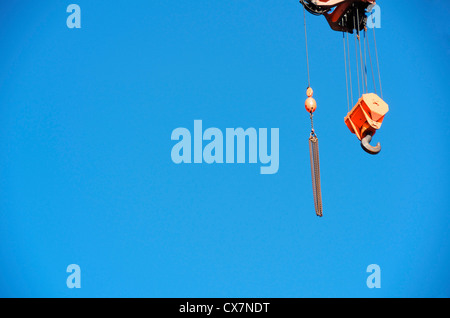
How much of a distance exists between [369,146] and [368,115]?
0.43 m

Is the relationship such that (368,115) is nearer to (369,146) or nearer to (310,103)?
(369,146)

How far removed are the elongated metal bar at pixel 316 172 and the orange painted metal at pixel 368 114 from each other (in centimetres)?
84

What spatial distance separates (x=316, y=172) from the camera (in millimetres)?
6250

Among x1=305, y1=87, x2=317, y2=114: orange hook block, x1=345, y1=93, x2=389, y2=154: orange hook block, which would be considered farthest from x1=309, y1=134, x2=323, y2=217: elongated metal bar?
x1=345, y1=93, x2=389, y2=154: orange hook block

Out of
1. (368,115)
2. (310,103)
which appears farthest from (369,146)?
(310,103)

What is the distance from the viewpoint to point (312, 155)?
640 centimetres

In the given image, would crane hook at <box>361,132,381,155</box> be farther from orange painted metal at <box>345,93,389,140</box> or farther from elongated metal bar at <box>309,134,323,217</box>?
elongated metal bar at <box>309,134,323,217</box>

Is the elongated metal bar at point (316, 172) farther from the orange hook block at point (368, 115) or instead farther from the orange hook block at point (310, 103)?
the orange hook block at point (368, 115)

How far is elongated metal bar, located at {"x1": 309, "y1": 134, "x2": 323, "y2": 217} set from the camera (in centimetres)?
627

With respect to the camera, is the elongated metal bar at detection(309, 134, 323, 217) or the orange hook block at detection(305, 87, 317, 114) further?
the orange hook block at detection(305, 87, 317, 114)

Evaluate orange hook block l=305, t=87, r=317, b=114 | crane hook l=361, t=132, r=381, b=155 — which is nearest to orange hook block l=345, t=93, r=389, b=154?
crane hook l=361, t=132, r=381, b=155

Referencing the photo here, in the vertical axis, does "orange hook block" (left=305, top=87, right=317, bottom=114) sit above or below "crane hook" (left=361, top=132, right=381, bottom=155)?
above

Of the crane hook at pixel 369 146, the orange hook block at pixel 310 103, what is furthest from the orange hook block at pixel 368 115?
the orange hook block at pixel 310 103
